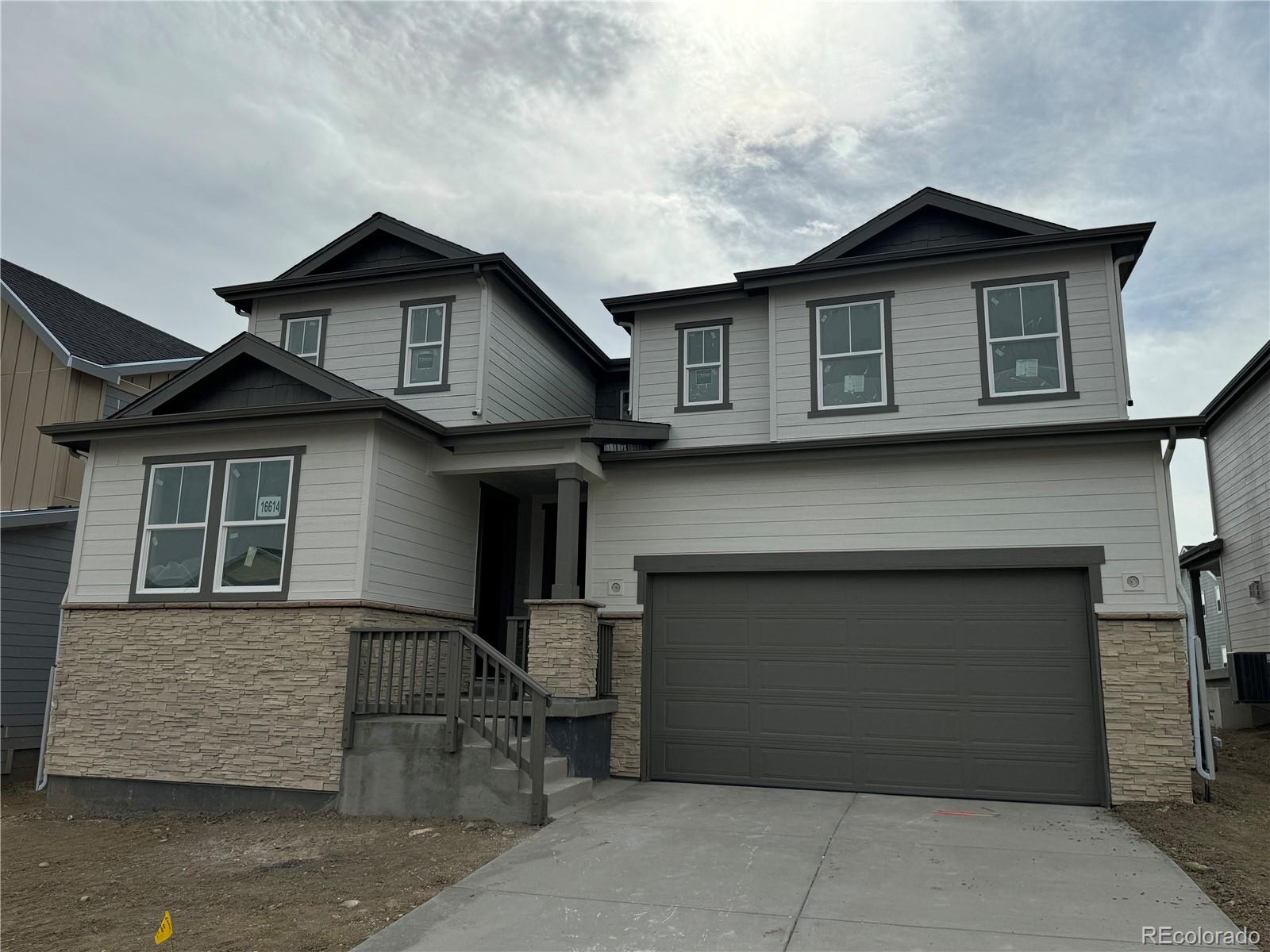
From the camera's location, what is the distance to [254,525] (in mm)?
10219

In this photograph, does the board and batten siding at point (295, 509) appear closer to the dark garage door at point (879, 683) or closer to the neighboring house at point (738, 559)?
the neighboring house at point (738, 559)

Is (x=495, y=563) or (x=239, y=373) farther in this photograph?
(x=495, y=563)

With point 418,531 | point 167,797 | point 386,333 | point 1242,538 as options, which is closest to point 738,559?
point 418,531

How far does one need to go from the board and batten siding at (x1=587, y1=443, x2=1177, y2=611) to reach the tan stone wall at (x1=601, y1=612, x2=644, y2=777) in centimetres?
24

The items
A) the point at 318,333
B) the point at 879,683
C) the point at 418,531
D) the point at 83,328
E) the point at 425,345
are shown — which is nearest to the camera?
the point at 879,683

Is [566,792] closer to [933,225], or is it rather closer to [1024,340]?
[1024,340]

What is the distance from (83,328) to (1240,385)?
19.4m

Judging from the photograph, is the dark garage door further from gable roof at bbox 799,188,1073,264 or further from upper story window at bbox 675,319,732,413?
gable roof at bbox 799,188,1073,264

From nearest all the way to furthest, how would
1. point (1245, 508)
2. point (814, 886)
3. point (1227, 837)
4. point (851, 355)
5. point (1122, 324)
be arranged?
point (814, 886), point (1227, 837), point (1122, 324), point (851, 355), point (1245, 508)

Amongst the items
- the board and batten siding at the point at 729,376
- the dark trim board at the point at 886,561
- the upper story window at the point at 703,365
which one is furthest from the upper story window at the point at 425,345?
the dark trim board at the point at 886,561

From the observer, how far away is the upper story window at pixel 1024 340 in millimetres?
11078

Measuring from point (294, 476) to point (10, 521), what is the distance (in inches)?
218

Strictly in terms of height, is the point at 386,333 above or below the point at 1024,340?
above

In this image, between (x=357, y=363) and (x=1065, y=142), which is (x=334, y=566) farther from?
(x=1065, y=142)
